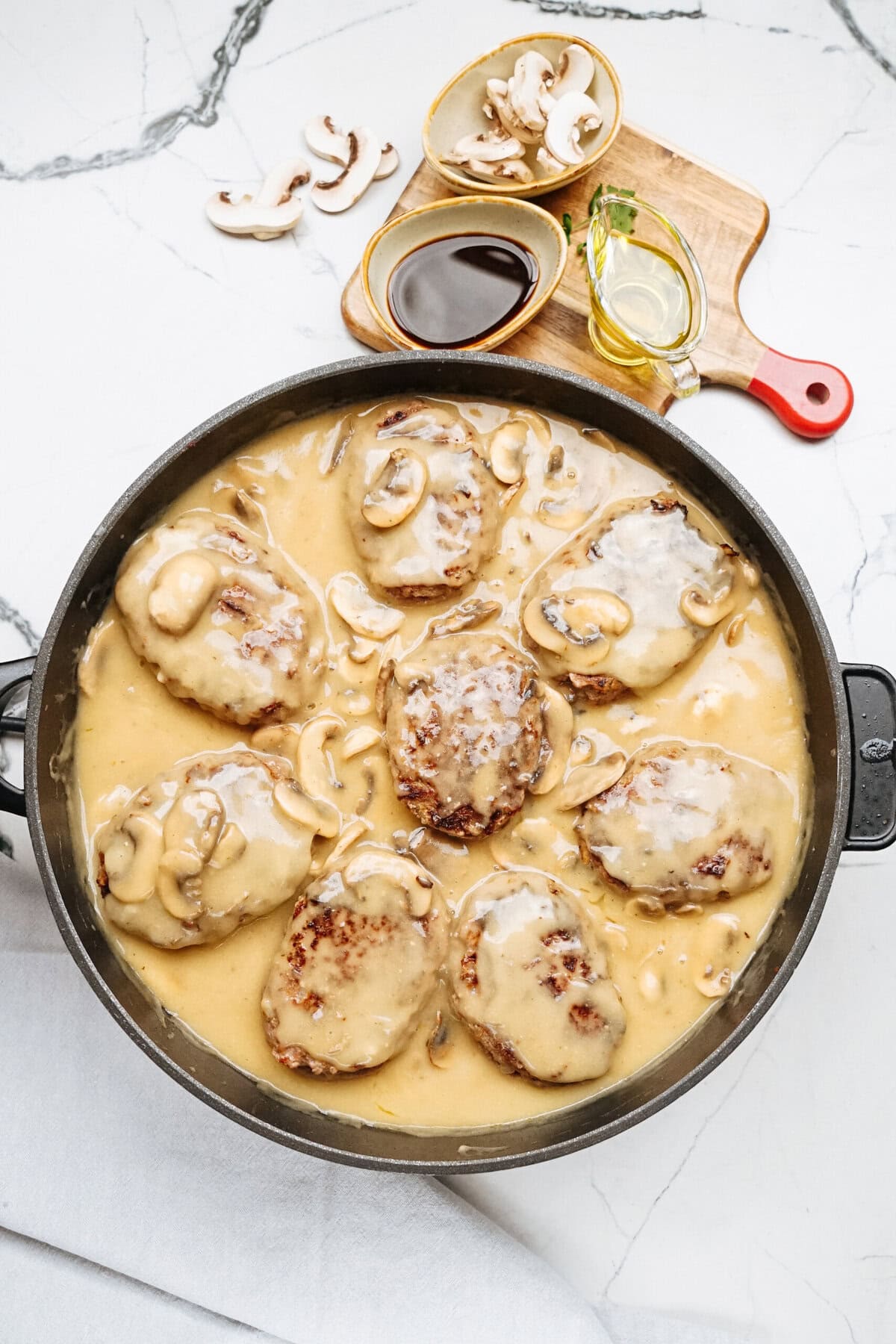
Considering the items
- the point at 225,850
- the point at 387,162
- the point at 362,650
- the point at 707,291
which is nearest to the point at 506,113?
the point at 387,162

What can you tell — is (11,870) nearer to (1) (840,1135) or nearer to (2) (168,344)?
(2) (168,344)

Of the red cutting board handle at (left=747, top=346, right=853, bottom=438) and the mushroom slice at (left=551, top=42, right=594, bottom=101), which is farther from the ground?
the mushroom slice at (left=551, top=42, right=594, bottom=101)

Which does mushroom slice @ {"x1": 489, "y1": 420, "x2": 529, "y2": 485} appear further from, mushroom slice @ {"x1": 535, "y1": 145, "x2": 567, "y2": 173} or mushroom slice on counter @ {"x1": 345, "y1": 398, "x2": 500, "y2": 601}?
mushroom slice @ {"x1": 535, "y1": 145, "x2": 567, "y2": 173}

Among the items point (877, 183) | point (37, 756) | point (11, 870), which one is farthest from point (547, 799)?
point (877, 183)

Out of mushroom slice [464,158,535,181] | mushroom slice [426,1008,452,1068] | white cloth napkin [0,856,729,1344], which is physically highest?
mushroom slice [464,158,535,181]

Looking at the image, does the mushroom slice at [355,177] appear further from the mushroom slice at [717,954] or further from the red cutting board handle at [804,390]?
the mushroom slice at [717,954]

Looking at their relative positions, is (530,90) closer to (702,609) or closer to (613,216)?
(613,216)

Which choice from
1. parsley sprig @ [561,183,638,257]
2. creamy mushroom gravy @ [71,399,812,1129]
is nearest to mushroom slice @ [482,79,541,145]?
parsley sprig @ [561,183,638,257]

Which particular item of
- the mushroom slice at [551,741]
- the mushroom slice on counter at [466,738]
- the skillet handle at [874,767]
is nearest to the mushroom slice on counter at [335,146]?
the mushroom slice on counter at [466,738]
